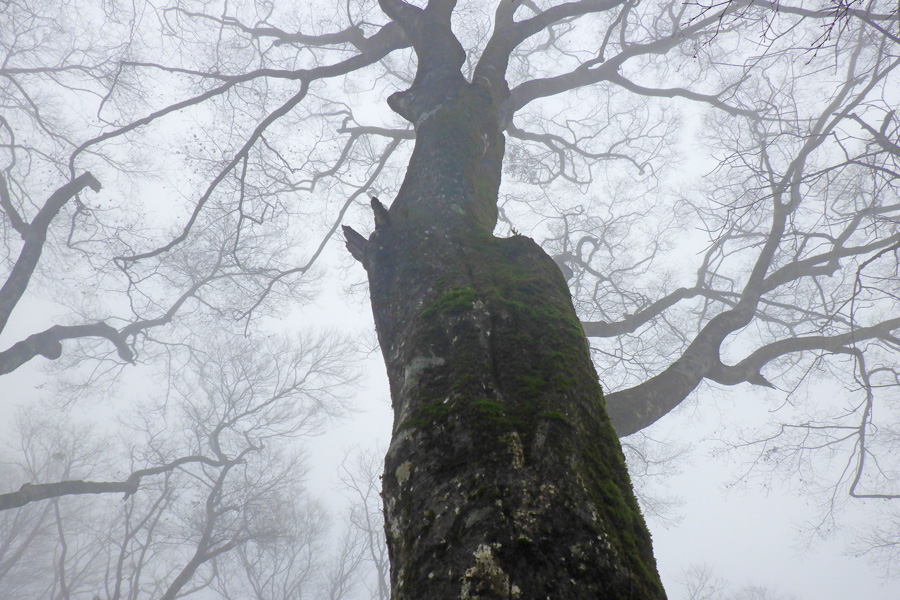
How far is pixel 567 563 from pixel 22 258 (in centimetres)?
874

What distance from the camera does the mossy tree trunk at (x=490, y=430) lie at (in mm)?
1181

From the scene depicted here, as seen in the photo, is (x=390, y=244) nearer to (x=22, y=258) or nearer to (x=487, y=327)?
(x=487, y=327)

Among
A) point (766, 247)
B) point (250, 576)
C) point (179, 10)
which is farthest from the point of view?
point (250, 576)

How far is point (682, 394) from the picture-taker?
4.64 meters

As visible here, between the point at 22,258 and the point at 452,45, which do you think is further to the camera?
the point at 22,258

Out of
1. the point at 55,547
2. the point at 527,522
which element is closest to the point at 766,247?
the point at 527,522

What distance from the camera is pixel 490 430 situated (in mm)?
1532

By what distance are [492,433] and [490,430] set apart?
0.01 metres

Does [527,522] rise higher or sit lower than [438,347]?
lower

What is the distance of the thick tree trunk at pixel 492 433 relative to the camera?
118 centimetres

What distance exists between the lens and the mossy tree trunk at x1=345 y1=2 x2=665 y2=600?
46.5 inches

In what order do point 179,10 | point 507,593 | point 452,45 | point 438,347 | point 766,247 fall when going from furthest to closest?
point 179,10, point 766,247, point 452,45, point 438,347, point 507,593

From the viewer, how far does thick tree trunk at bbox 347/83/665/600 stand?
118 cm

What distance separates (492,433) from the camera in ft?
4.99
